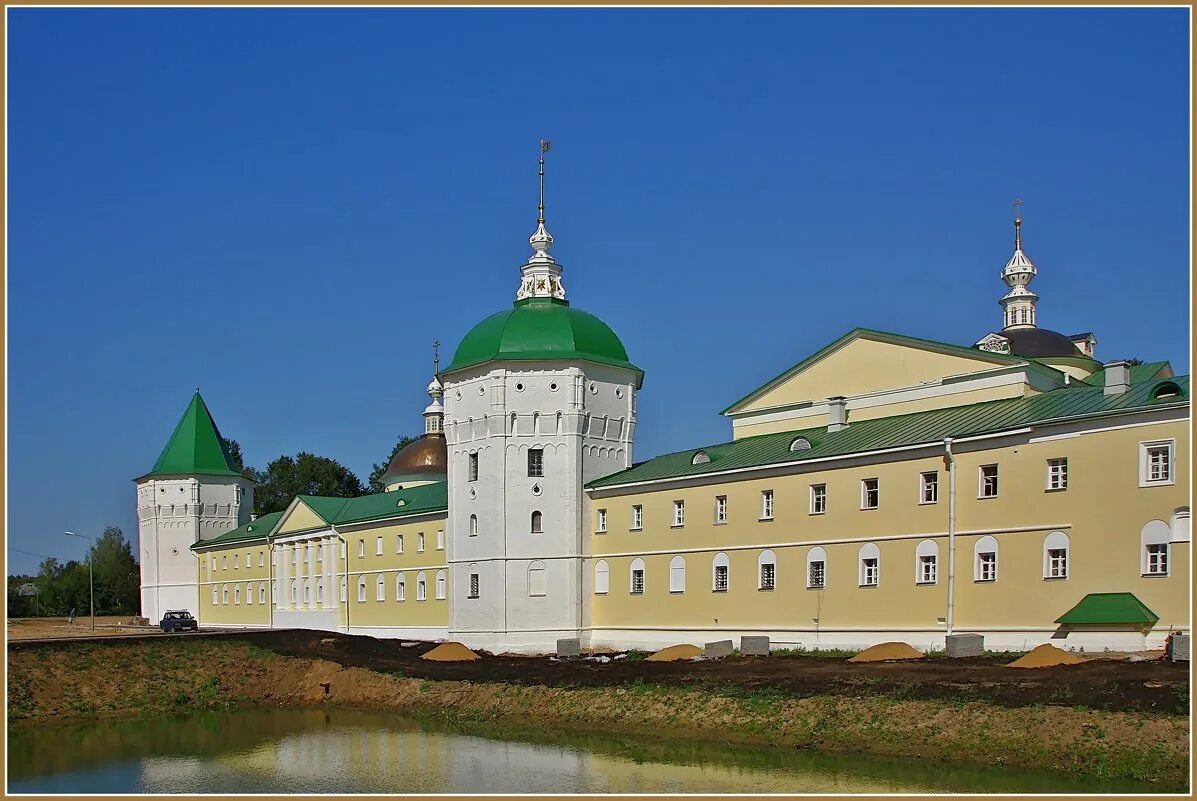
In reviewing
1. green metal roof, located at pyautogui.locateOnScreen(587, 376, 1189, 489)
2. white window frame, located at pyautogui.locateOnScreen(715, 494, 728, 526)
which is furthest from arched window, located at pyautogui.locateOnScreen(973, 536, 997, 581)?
white window frame, located at pyautogui.locateOnScreen(715, 494, 728, 526)

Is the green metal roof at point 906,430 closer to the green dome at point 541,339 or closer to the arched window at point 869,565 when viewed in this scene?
the arched window at point 869,565

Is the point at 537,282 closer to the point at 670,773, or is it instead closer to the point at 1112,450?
the point at 1112,450

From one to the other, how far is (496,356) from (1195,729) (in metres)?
32.7

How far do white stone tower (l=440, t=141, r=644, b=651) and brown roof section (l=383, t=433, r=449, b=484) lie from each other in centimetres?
2684

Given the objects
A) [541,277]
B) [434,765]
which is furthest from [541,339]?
[434,765]

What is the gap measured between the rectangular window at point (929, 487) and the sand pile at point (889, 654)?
14.3 feet

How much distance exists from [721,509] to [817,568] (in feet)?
16.2

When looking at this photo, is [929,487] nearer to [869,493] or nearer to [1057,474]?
[869,493]

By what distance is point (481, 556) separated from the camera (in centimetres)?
5181

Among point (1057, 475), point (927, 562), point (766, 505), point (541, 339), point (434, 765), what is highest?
point (541, 339)

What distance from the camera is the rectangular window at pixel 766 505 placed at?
43812 millimetres

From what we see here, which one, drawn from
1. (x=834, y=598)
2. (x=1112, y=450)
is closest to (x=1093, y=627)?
(x=1112, y=450)

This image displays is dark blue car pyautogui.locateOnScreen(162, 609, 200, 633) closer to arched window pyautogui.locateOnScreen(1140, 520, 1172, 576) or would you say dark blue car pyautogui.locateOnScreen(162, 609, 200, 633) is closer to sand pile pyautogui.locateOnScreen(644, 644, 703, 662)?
sand pile pyautogui.locateOnScreen(644, 644, 703, 662)

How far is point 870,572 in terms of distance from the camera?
133ft
